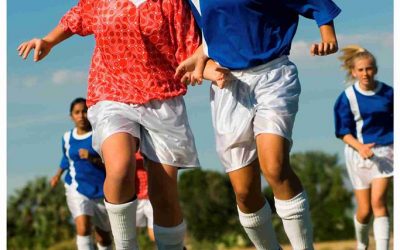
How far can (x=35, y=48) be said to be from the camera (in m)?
6.80

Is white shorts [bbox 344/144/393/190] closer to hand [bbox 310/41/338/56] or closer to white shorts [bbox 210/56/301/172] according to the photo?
white shorts [bbox 210/56/301/172]

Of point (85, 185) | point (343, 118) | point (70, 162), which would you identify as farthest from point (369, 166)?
point (70, 162)

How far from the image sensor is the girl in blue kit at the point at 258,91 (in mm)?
5922

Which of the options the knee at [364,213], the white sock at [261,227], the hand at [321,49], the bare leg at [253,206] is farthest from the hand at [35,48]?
the knee at [364,213]

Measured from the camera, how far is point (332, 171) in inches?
1180

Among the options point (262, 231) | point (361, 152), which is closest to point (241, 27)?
point (262, 231)

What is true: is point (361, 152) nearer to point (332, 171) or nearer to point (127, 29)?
point (127, 29)

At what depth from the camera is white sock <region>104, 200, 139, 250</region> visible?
21.0 feet

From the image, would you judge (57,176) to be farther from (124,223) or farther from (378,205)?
(124,223)

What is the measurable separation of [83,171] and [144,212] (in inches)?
34.1

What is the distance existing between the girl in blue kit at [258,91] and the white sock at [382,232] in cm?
340

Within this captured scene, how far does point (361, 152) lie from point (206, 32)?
3.84 m

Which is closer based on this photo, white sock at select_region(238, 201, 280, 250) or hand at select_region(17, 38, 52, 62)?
white sock at select_region(238, 201, 280, 250)

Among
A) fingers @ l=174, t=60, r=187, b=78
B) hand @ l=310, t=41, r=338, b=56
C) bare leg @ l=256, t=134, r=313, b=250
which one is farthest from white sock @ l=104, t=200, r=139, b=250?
hand @ l=310, t=41, r=338, b=56
